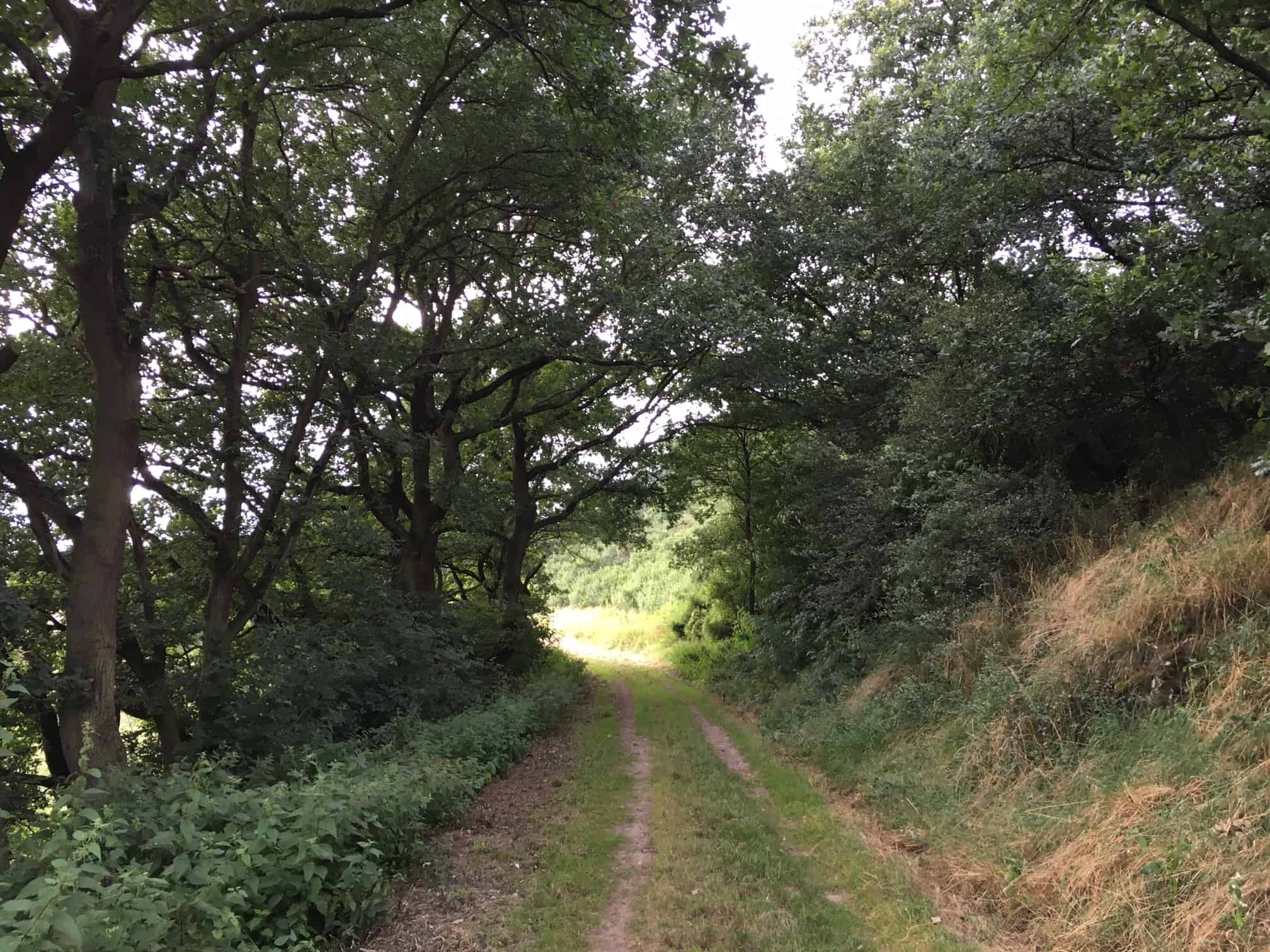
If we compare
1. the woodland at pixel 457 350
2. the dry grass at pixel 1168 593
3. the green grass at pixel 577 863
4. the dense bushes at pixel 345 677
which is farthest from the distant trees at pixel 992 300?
the dense bushes at pixel 345 677

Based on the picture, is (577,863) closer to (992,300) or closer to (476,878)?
(476,878)

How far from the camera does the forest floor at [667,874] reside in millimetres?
4730

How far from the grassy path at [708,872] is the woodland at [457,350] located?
141 cm

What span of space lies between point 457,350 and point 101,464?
7.12 metres

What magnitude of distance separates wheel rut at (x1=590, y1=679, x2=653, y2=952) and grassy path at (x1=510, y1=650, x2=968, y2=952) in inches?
0.6

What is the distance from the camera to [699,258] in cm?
1625

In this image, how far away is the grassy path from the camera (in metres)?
4.75

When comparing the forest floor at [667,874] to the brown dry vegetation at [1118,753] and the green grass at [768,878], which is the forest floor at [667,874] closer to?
A: the green grass at [768,878]

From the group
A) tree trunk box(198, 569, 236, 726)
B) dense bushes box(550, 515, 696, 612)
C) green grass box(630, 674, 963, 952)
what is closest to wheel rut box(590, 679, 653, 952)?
green grass box(630, 674, 963, 952)

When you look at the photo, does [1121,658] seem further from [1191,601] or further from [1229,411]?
[1229,411]

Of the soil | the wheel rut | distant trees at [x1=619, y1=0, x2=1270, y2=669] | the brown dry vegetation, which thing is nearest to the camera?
the brown dry vegetation

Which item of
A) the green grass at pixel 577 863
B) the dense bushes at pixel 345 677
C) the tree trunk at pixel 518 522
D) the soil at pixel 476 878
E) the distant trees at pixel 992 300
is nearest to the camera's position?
the soil at pixel 476 878

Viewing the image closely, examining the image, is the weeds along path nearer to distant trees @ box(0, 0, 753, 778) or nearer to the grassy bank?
the grassy bank

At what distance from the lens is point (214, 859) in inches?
163
